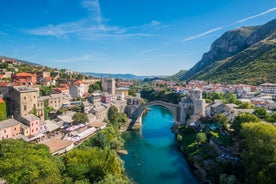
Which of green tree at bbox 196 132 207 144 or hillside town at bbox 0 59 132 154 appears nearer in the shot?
hillside town at bbox 0 59 132 154

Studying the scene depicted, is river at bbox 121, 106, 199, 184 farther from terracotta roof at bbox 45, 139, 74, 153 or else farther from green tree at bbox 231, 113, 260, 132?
green tree at bbox 231, 113, 260, 132

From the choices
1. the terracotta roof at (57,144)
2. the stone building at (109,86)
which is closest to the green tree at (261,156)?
the terracotta roof at (57,144)

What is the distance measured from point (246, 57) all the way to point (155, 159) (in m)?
71.4

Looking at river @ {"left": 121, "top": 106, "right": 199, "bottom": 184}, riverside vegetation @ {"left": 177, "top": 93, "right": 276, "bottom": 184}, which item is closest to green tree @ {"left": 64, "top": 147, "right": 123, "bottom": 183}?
river @ {"left": 121, "top": 106, "right": 199, "bottom": 184}

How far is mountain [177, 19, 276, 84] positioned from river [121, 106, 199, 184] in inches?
1561

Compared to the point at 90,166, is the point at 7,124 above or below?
above

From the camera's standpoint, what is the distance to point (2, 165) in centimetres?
1170

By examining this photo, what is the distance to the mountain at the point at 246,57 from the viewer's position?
6231 centimetres

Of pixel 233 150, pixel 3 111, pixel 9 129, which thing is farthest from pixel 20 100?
pixel 233 150

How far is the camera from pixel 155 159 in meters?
21.8

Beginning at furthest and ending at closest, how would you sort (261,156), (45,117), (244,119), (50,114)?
(50,114) < (45,117) < (244,119) < (261,156)

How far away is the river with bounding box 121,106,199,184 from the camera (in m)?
17.7

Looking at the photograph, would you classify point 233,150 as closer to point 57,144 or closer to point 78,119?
point 57,144

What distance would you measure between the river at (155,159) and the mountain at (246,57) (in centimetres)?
Result: 3965
